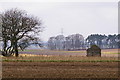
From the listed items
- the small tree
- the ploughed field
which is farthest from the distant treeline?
the ploughed field

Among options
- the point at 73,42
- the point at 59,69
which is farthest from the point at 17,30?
the point at 73,42

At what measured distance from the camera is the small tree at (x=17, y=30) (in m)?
37.3

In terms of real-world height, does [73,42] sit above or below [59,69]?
above

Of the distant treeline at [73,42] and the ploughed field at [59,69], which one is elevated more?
the distant treeline at [73,42]

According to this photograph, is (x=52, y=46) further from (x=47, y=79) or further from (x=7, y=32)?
(x=47, y=79)

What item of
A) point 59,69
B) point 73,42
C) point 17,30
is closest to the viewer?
point 59,69

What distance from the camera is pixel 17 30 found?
123 feet

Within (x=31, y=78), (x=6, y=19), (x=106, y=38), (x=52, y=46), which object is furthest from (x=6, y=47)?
(x=106, y=38)

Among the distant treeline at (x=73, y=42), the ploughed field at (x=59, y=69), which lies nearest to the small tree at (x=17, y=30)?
the ploughed field at (x=59, y=69)

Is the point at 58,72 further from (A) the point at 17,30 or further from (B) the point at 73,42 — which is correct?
(B) the point at 73,42

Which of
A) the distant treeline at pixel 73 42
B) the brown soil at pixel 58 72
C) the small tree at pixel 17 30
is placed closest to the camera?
the brown soil at pixel 58 72

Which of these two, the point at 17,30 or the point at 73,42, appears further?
the point at 73,42

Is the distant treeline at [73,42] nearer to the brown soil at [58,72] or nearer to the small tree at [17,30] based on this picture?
the small tree at [17,30]

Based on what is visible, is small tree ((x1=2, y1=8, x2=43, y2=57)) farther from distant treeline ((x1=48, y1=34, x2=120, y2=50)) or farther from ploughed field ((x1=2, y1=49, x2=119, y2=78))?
distant treeline ((x1=48, y1=34, x2=120, y2=50))
